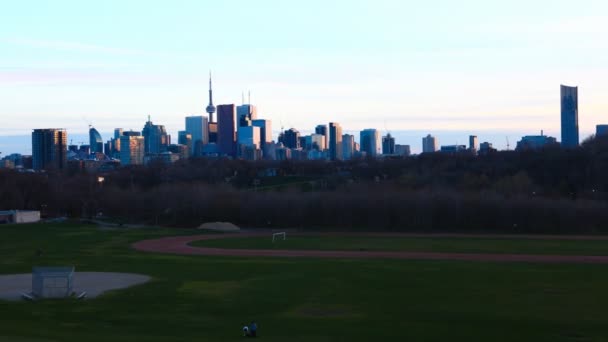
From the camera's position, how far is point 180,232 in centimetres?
6706

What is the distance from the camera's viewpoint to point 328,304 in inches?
1107

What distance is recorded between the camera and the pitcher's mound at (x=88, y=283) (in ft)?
103

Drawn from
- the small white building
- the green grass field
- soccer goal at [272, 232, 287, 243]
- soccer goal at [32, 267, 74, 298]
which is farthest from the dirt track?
the small white building

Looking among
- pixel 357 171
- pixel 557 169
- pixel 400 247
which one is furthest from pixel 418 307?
pixel 357 171

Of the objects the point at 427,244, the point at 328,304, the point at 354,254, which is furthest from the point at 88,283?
the point at 427,244

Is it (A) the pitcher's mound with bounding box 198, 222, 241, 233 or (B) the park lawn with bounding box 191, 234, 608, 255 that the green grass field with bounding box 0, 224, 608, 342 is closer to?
(B) the park lawn with bounding box 191, 234, 608, 255

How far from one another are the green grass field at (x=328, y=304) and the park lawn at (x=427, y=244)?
890 centimetres

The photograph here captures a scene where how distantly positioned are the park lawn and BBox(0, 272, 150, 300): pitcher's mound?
17.0m

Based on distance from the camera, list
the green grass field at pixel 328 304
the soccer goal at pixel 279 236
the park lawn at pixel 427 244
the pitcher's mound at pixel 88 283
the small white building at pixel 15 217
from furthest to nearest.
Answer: the small white building at pixel 15 217, the soccer goal at pixel 279 236, the park lawn at pixel 427 244, the pitcher's mound at pixel 88 283, the green grass field at pixel 328 304

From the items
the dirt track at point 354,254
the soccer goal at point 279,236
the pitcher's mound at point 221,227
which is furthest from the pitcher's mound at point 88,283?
the pitcher's mound at point 221,227

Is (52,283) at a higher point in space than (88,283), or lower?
higher

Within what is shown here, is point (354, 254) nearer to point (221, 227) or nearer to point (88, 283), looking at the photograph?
point (88, 283)

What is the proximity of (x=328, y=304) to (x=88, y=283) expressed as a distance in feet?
39.6

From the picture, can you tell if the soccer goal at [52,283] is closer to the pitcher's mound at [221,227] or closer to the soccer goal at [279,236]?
the soccer goal at [279,236]
